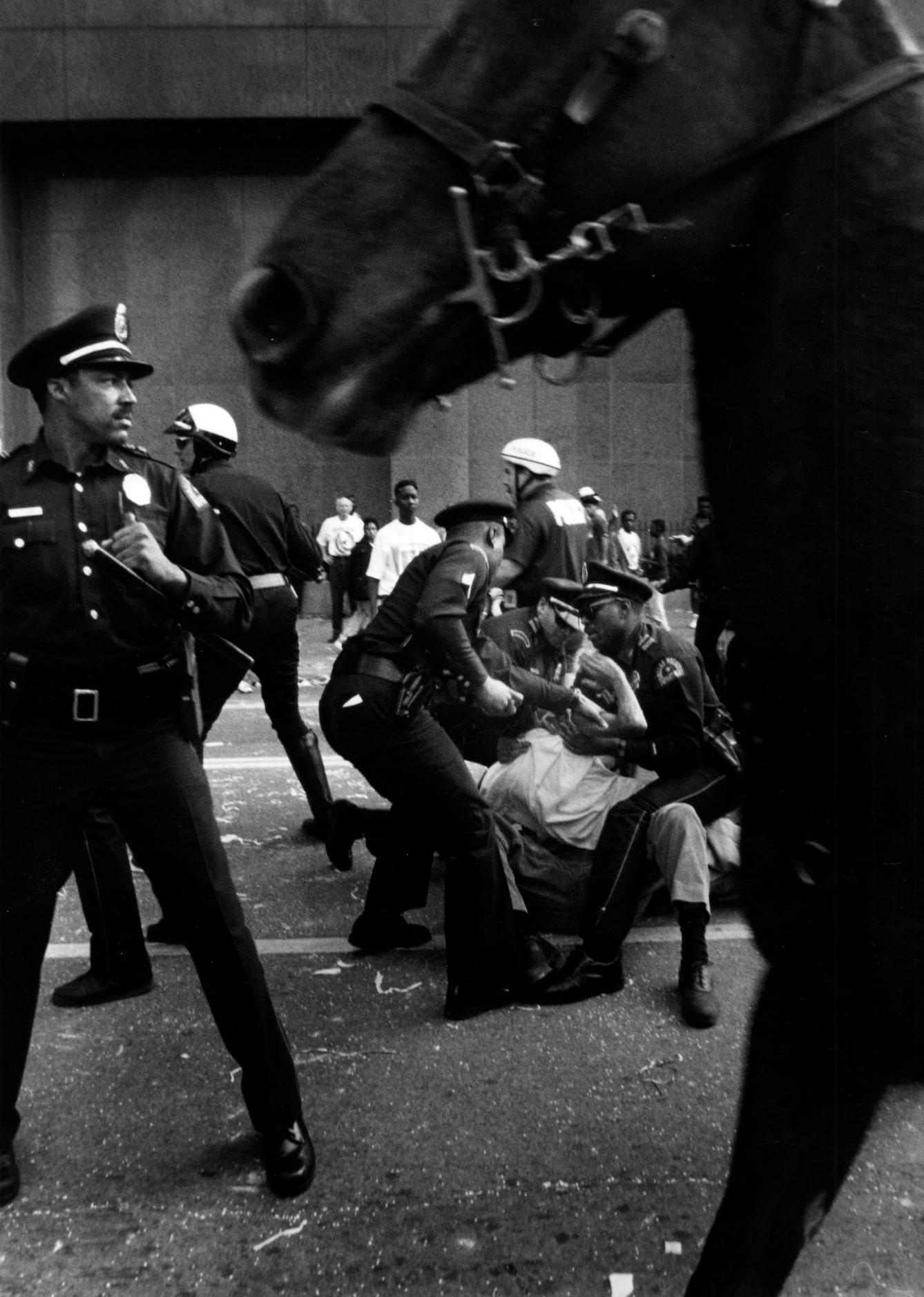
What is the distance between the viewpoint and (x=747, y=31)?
1.85 meters

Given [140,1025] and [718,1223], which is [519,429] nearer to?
[140,1025]

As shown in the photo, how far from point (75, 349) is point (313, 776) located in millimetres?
3563

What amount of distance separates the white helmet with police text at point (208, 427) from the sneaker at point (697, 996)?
322 cm

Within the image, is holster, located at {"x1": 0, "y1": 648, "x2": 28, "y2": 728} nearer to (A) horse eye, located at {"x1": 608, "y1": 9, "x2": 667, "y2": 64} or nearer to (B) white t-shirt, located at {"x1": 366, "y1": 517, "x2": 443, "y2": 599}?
(A) horse eye, located at {"x1": 608, "y1": 9, "x2": 667, "y2": 64}

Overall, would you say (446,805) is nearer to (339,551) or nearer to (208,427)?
(208,427)

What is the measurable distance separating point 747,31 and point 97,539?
2099mm

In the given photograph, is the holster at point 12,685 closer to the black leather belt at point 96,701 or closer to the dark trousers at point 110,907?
the black leather belt at point 96,701

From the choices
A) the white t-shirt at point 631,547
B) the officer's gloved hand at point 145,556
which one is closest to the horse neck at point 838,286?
the officer's gloved hand at point 145,556

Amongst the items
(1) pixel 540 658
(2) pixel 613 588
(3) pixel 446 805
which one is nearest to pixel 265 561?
(1) pixel 540 658

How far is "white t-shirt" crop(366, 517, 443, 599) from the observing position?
12.0m

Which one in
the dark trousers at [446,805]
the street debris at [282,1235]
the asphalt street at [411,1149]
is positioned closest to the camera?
the asphalt street at [411,1149]

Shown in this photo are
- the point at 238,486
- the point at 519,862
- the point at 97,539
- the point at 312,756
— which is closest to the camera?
the point at 97,539

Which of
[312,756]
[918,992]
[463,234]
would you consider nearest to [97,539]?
[463,234]

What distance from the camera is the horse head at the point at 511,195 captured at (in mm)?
1849
